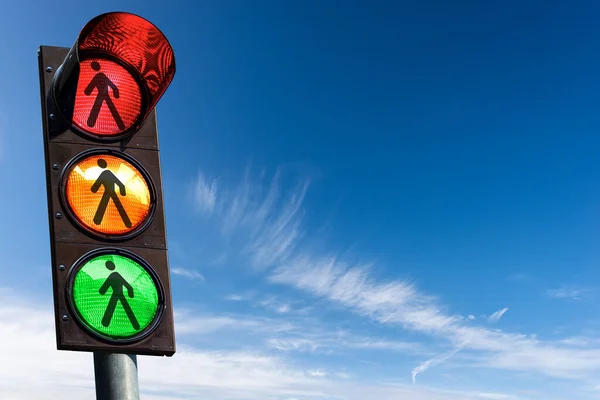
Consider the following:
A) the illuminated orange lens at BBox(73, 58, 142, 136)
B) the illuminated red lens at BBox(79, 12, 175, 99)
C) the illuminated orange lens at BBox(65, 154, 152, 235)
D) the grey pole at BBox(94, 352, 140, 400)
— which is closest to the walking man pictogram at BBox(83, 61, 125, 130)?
the illuminated orange lens at BBox(73, 58, 142, 136)

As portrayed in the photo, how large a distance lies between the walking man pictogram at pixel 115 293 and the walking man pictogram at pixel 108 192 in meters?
0.23

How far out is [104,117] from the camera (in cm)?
317

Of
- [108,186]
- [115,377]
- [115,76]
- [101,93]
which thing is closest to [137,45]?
[115,76]

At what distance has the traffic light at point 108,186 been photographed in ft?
9.01

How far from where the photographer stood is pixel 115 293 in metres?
2.78

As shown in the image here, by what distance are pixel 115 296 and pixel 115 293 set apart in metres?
0.01

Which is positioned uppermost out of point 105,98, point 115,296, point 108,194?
point 105,98

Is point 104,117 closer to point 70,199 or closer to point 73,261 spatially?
point 70,199

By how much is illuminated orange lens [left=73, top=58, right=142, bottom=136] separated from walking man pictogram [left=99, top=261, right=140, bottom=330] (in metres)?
0.73

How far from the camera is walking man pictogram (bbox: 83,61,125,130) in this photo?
3178 millimetres

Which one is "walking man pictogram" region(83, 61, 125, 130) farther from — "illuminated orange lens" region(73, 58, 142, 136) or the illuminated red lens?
the illuminated red lens

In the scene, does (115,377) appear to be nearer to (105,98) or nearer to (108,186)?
(108,186)

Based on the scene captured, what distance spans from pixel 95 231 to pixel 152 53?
943 millimetres

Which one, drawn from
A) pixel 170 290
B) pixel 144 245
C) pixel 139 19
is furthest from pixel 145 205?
pixel 139 19
